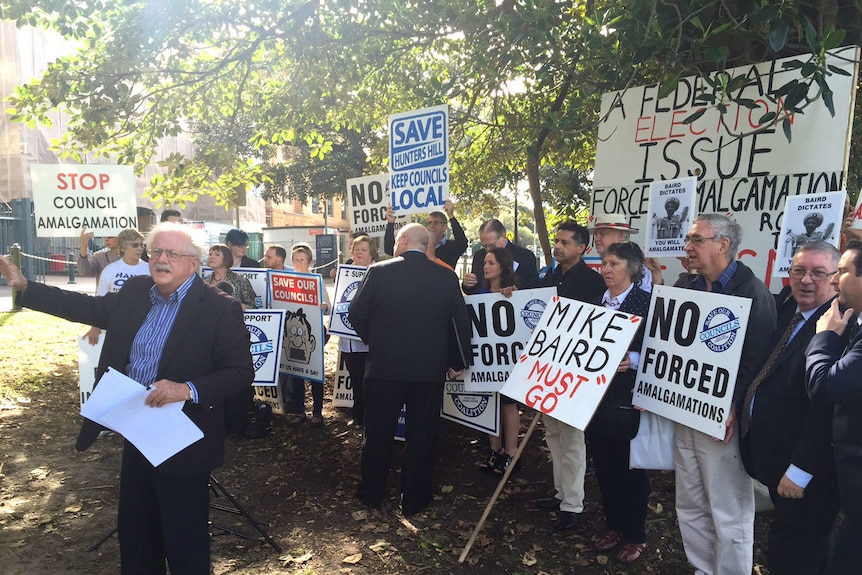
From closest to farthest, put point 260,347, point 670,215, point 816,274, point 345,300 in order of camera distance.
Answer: point 816,274 → point 670,215 → point 260,347 → point 345,300

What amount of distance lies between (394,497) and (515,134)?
567 cm

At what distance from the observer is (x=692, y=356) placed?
3.55 m

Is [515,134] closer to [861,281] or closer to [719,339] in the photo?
[719,339]

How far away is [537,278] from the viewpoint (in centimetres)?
612

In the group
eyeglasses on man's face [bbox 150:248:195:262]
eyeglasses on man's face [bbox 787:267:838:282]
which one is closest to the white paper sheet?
eyeglasses on man's face [bbox 150:248:195:262]

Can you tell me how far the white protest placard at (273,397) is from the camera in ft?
22.9

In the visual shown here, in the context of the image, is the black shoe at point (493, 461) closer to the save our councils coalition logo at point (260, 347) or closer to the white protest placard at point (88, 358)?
the save our councils coalition logo at point (260, 347)

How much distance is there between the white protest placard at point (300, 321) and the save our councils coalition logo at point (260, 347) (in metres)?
0.37

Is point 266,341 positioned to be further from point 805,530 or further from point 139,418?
point 805,530

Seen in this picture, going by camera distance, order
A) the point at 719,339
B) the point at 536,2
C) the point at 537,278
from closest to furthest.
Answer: the point at 719,339
the point at 536,2
the point at 537,278

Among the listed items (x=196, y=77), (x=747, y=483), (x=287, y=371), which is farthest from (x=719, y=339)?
(x=196, y=77)

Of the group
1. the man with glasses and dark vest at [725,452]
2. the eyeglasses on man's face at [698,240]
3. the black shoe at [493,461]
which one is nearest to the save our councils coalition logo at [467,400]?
the black shoe at [493,461]

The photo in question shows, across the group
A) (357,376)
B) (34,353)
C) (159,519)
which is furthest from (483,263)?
(34,353)

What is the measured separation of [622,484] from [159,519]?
110 inches
